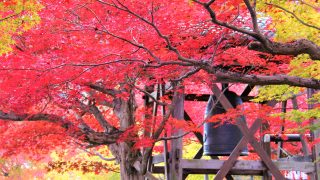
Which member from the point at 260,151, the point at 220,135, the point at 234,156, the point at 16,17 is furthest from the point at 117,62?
the point at 260,151

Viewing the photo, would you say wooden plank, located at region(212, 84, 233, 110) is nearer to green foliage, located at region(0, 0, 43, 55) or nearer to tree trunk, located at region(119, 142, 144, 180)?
tree trunk, located at region(119, 142, 144, 180)

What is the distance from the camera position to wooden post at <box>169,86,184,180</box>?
1059 cm

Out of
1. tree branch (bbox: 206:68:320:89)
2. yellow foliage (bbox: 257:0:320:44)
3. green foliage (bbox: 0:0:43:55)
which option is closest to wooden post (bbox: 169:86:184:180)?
yellow foliage (bbox: 257:0:320:44)

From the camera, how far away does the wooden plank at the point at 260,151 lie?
1065cm

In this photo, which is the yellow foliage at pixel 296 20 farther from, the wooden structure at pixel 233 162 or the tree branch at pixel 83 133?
the tree branch at pixel 83 133

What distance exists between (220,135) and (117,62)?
11.9 feet

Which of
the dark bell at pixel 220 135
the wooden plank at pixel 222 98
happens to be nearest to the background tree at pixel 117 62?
the wooden plank at pixel 222 98

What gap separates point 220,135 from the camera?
1096 cm

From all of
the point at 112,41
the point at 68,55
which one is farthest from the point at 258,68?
the point at 68,55

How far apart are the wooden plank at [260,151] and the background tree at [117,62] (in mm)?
1187

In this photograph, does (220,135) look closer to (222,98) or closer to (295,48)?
(222,98)

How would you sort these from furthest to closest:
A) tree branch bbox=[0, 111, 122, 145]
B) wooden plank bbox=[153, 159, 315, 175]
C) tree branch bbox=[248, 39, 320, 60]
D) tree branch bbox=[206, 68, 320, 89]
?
wooden plank bbox=[153, 159, 315, 175] < tree branch bbox=[0, 111, 122, 145] < tree branch bbox=[206, 68, 320, 89] < tree branch bbox=[248, 39, 320, 60]

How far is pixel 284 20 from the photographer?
25.0ft

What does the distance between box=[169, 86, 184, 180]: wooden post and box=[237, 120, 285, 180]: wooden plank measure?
1264 millimetres
